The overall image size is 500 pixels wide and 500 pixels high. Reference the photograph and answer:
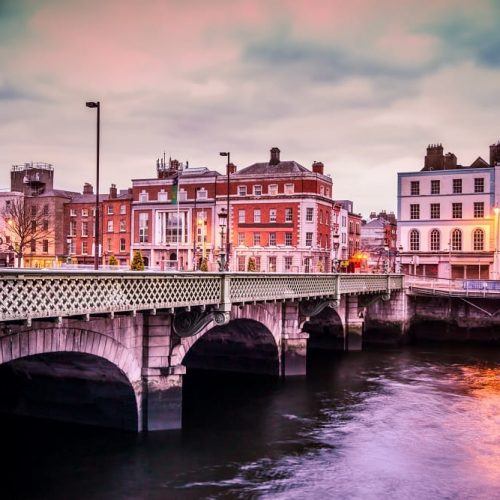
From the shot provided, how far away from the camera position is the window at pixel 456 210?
2808 inches

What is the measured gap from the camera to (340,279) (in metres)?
36.1

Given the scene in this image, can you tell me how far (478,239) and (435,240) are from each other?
15.5ft

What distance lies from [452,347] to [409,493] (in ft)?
106

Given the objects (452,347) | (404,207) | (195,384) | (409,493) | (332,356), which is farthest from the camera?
(404,207)

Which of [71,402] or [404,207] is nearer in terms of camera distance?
[71,402]

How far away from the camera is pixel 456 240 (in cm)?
7138

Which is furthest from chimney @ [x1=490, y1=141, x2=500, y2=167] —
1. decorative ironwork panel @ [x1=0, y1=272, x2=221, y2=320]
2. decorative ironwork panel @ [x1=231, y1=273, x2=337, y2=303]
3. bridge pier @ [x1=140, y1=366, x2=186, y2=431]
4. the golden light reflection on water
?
bridge pier @ [x1=140, y1=366, x2=186, y2=431]

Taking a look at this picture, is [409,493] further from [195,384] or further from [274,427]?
[195,384]

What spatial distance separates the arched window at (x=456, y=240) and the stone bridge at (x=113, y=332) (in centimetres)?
4266

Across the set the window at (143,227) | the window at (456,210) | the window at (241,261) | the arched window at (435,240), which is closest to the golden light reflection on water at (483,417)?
the arched window at (435,240)

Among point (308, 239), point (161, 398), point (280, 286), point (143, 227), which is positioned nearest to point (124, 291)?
point (161, 398)

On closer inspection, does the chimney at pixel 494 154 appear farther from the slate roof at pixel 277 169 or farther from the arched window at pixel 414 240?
the slate roof at pixel 277 169

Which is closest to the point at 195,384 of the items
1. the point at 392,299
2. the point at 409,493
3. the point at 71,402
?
the point at 71,402

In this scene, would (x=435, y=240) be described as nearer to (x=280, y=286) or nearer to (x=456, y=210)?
(x=456, y=210)
